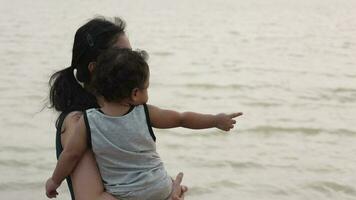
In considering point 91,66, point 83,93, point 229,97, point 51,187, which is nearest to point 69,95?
point 83,93

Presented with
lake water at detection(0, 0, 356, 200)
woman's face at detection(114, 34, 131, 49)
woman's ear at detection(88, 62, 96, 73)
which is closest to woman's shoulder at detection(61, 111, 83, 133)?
woman's ear at detection(88, 62, 96, 73)

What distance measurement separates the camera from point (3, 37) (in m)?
9.80

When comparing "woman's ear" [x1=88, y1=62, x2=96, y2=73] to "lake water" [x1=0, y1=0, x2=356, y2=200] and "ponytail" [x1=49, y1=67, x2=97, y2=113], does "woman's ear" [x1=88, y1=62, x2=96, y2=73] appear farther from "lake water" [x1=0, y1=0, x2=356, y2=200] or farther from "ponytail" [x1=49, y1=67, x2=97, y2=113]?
"lake water" [x1=0, y1=0, x2=356, y2=200]

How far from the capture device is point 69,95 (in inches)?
86.9

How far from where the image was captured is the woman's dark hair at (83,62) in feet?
6.93

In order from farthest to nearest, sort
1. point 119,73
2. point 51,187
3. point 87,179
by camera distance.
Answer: point 51,187, point 87,179, point 119,73

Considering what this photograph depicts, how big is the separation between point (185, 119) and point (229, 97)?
4.35 metres

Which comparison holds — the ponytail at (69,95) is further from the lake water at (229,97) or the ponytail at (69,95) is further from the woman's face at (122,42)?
the lake water at (229,97)

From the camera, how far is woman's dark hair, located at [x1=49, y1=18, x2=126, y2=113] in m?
2.11

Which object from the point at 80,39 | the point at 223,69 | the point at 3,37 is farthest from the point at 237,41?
the point at 80,39

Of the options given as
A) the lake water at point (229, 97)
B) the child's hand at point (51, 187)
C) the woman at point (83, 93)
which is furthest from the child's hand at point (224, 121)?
the lake water at point (229, 97)

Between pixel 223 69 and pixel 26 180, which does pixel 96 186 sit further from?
pixel 223 69

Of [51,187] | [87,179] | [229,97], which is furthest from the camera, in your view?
[229,97]

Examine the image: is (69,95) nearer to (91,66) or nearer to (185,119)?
(91,66)
